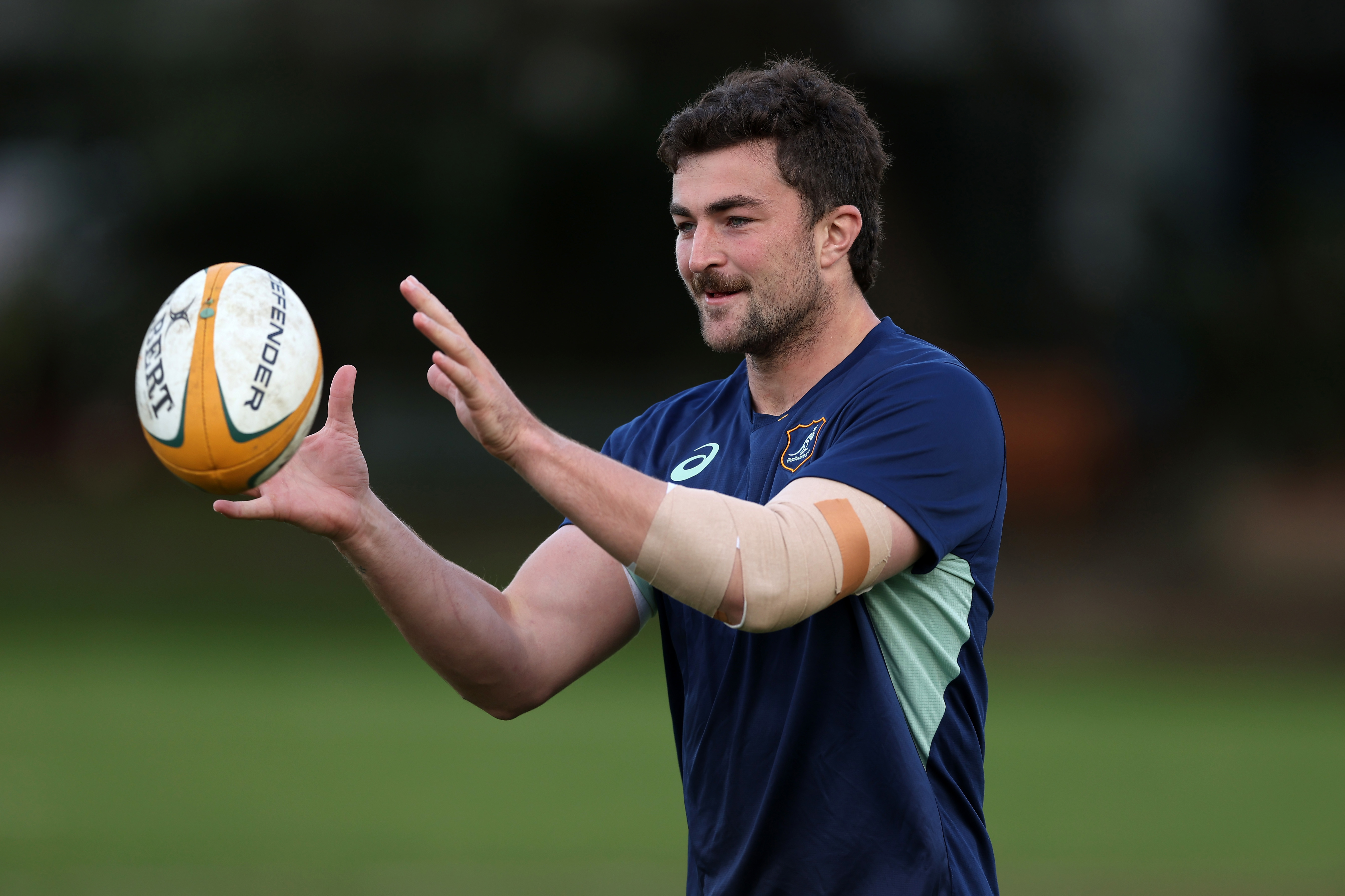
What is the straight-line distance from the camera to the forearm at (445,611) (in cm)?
337

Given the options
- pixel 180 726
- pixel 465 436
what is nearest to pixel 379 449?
pixel 465 436

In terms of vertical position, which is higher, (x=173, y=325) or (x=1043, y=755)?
(x=173, y=325)

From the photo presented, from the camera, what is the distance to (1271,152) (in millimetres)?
19438

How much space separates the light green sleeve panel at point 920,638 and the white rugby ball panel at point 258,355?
1442 millimetres

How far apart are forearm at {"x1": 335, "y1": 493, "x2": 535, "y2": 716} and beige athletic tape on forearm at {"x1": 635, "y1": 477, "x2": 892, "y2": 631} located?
75cm

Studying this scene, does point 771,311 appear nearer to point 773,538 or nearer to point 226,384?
point 773,538

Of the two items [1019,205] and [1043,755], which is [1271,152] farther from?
[1043,755]

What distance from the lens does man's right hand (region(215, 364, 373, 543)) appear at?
3.23 m

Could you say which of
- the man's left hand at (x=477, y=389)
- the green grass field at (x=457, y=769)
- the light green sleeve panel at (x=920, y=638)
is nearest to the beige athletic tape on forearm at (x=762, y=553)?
the light green sleeve panel at (x=920, y=638)

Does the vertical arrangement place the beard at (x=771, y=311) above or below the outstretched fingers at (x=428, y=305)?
above

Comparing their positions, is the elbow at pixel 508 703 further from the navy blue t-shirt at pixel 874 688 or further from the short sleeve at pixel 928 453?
the short sleeve at pixel 928 453

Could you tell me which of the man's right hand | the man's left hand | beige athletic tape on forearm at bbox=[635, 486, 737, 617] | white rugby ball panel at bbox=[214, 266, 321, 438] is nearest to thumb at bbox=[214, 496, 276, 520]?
the man's right hand

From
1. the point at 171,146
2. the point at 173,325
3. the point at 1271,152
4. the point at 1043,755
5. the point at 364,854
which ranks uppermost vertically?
the point at 1271,152

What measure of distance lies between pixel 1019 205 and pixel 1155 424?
3.63 meters
